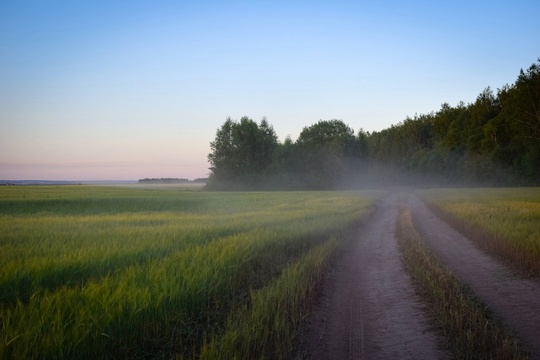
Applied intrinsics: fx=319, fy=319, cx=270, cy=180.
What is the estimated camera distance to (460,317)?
199 inches

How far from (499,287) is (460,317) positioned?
3.21m

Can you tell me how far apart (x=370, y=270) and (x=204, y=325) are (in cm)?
536

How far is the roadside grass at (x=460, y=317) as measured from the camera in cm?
425

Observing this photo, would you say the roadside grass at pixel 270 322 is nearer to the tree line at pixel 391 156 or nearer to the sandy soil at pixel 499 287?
the sandy soil at pixel 499 287

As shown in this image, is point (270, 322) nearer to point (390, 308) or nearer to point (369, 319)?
Answer: point (369, 319)

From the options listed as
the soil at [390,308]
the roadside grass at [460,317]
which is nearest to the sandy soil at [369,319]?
the soil at [390,308]

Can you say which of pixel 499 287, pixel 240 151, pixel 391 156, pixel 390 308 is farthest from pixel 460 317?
pixel 391 156

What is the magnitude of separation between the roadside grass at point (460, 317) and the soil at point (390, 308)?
0.63ft

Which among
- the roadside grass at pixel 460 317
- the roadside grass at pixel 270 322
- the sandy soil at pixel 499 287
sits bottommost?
the sandy soil at pixel 499 287

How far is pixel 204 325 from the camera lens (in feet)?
17.0

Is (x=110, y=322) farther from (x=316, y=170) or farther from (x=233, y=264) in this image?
(x=316, y=170)

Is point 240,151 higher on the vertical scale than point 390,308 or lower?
higher

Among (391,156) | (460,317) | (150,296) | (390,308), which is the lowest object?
(390,308)

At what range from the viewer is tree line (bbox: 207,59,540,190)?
221ft
